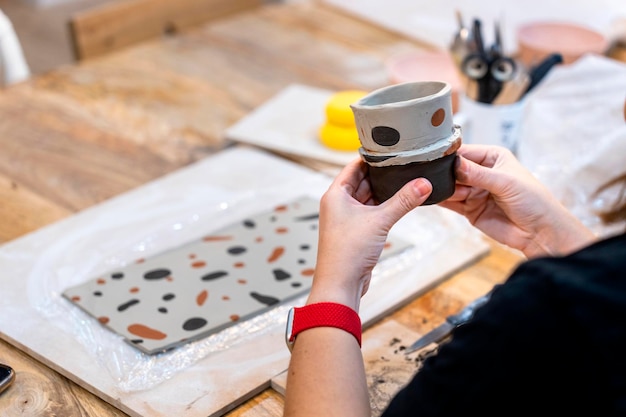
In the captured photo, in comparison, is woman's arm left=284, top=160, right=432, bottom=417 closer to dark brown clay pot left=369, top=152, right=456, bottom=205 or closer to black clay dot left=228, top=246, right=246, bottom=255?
dark brown clay pot left=369, top=152, right=456, bottom=205

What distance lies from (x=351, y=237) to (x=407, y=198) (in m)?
0.09

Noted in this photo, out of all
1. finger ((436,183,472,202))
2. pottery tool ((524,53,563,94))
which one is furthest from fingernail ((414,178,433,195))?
pottery tool ((524,53,563,94))

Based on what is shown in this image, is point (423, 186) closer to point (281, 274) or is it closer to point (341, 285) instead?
point (341, 285)

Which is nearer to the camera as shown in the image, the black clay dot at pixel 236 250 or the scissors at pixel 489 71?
the black clay dot at pixel 236 250

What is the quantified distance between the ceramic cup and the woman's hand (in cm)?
2

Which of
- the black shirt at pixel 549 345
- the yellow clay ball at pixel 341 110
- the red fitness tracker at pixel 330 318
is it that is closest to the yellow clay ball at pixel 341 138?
the yellow clay ball at pixel 341 110

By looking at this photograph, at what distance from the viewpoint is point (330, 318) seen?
2.77ft

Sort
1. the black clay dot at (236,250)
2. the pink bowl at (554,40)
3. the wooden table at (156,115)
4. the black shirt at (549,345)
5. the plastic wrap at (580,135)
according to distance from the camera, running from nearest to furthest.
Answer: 1. the black shirt at (549,345)
2. the wooden table at (156,115)
3. the black clay dot at (236,250)
4. the plastic wrap at (580,135)
5. the pink bowl at (554,40)

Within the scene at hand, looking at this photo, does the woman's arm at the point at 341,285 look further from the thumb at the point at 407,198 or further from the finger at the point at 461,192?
the finger at the point at 461,192

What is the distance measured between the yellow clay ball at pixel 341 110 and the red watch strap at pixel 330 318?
28.9 inches

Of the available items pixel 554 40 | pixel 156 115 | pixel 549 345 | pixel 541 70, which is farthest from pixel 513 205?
pixel 554 40

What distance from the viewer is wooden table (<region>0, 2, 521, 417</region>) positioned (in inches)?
44.4

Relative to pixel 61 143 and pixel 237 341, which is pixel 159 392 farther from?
pixel 61 143

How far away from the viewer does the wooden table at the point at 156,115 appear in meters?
1.13
